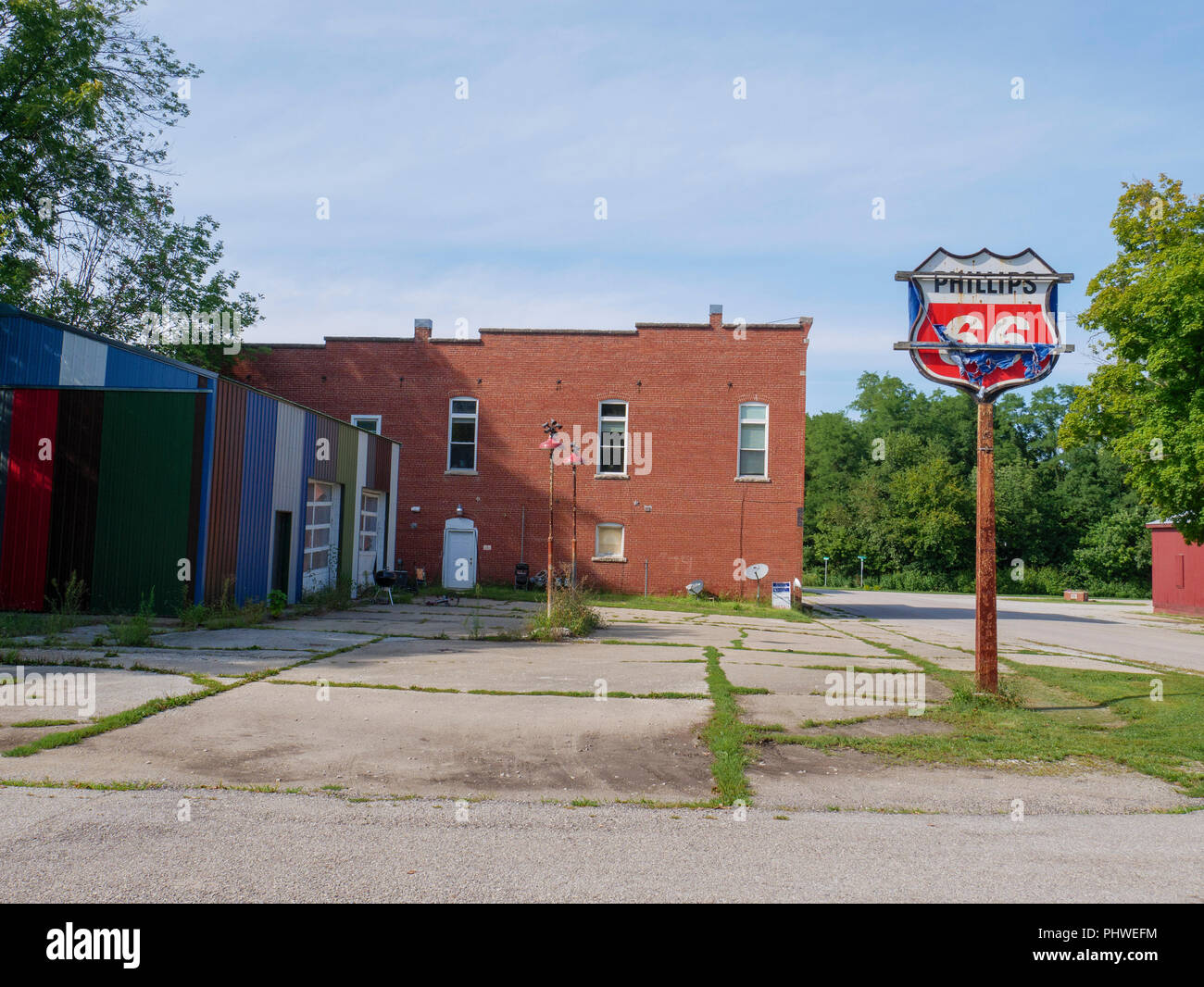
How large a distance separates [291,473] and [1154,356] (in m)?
24.7

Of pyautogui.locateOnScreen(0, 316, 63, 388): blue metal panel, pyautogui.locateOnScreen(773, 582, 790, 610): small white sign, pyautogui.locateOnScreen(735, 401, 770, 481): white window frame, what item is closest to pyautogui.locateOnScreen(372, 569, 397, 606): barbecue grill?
pyautogui.locateOnScreen(0, 316, 63, 388): blue metal panel

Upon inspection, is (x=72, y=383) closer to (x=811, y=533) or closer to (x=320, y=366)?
(x=320, y=366)

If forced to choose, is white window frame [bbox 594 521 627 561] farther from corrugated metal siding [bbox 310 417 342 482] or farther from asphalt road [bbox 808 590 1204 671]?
corrugated metal siding [bbox 310 417 342 482]

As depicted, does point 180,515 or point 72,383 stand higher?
point 72,383

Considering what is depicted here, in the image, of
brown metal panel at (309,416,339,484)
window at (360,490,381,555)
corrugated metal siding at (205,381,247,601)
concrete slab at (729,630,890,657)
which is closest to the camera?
concrete slab at (729,630,890,657)

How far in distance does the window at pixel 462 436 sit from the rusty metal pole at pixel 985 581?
2189cm

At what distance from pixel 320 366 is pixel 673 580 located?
14.8 meters

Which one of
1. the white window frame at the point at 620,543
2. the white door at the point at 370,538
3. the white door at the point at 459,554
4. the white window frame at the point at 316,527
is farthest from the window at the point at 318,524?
the white window frame at the point at 620,543

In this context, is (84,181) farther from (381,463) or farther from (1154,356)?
(1154,356)

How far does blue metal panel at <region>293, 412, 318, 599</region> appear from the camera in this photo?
19656 millimetres

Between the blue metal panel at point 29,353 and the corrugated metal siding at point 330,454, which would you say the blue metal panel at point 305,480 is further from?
the blue metal panel at point 29,353

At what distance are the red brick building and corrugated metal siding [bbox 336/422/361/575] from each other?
5.39 metres
